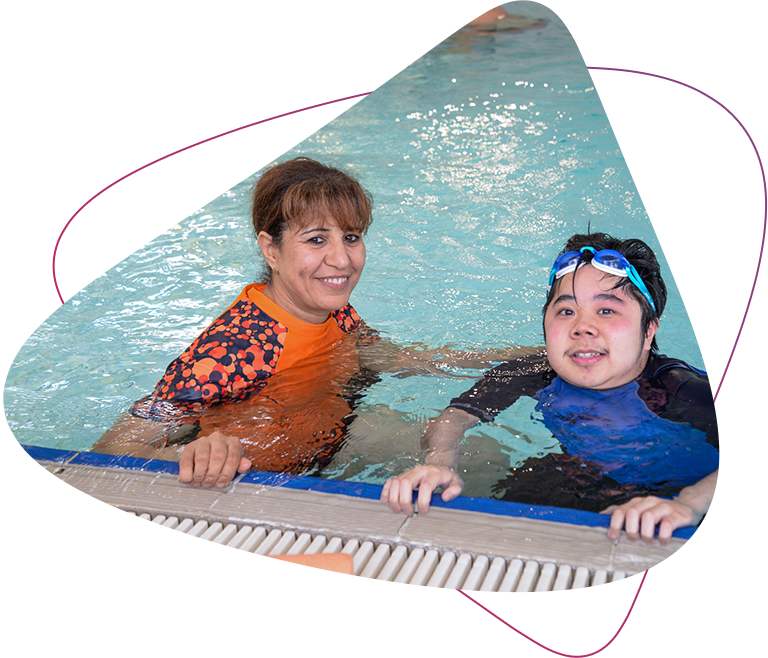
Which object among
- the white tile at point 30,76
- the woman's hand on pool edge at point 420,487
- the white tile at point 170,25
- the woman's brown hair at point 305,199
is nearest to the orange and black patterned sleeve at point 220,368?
the woman's brown hair at point 305,199

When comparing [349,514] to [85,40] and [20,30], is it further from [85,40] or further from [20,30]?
[85,40]

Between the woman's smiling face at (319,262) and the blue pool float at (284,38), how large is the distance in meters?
8.59

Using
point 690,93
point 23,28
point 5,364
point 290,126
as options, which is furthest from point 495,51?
point 5,364

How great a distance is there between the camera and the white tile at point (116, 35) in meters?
9.50

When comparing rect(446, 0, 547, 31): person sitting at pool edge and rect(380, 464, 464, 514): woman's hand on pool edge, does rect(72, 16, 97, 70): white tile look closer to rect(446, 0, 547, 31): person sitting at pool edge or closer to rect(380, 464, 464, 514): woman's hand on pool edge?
rect(446, 0, 547, 31): person sitting at pool edge

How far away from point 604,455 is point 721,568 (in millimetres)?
942

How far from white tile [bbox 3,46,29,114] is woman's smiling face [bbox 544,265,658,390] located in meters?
6.98

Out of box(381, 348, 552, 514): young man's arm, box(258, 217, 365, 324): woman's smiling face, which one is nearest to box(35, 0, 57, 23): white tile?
box(258, 217, 365, 324): woman's smiling face

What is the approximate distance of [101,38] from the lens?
30.8 ft

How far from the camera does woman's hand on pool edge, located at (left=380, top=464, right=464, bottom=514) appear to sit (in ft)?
5.80

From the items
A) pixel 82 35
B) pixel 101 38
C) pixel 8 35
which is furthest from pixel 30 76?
pixel 101 38

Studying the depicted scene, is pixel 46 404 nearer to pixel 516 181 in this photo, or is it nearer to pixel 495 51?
pixel 516 181

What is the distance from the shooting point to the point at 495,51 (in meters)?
10.2

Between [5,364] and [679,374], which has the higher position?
[679,374]
